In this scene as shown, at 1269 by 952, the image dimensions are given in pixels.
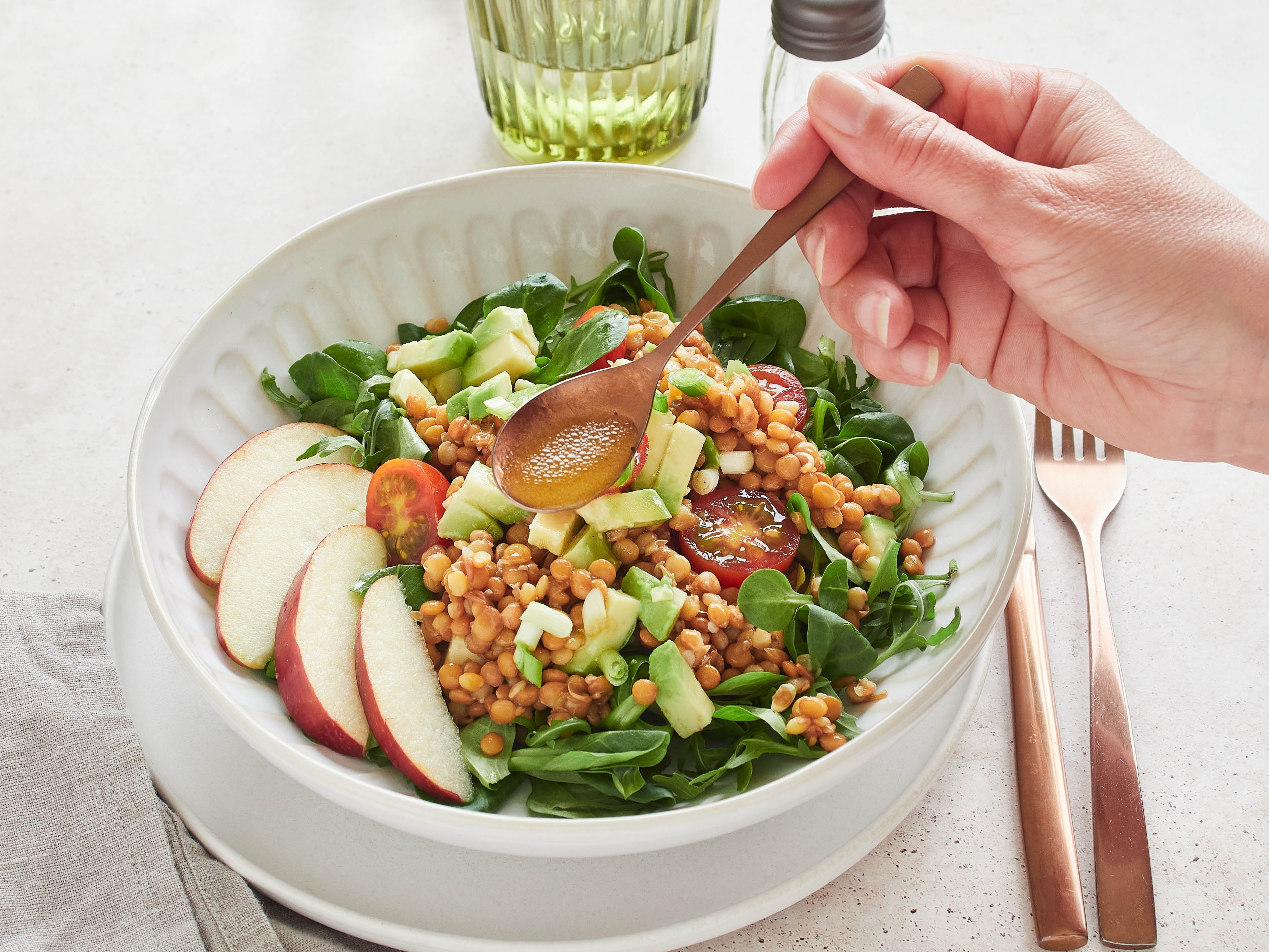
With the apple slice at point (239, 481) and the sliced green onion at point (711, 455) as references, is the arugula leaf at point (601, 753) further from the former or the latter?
the apple slice at point (239, 481)

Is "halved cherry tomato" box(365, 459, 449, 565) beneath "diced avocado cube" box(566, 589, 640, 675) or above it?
above

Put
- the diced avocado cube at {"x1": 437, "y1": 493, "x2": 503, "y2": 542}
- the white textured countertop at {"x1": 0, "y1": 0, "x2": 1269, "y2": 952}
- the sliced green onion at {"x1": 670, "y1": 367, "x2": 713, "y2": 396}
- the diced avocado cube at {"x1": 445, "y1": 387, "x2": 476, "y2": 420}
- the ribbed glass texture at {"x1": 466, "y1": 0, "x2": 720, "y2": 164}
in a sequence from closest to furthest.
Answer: the white textured countertop at {"x1": 0, "y1": 0, "x2": 1269, "y2": 952}, the diced avocado cube at {"x1": 437, "y1": 493, "x2": 503, "y2": 542}, the sliced green onion at {"x1": 670, "y1": 367, "x2": 713, "y2": 396}, the diced avocado cube at {"x1": 445, "y1": 387, "x2": 476, "y2": 420}, the ribbed glass texture at {"x1": 466, "y1": 0, "x2": 720, "y2": 164}

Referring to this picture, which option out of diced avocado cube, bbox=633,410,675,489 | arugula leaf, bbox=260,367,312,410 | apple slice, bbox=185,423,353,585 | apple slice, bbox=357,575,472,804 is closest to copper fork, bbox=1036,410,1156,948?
diced avocado cube, bbox=633,410,675,489

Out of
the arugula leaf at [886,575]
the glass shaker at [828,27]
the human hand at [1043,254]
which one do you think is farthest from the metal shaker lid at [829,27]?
the arugula leaf at [886,575]

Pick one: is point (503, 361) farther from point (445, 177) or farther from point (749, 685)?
point (445, 177)

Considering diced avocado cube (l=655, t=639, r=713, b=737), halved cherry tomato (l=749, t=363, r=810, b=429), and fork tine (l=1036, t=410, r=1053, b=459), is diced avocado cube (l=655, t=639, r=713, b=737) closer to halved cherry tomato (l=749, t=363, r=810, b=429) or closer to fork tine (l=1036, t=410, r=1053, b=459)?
halved cherry tomato (l=749, t=363, r=810, b=429)

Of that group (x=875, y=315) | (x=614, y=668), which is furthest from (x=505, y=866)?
(x=875, y=315)

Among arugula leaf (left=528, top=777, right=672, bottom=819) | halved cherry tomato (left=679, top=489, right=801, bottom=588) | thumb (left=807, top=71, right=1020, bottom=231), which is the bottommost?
arugula leaf (left=528, top=777, right=672, bottom=819)
